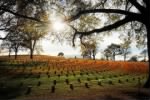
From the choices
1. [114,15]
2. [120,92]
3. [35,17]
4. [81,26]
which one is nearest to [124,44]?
[114,15]

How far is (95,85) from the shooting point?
99.5 feet

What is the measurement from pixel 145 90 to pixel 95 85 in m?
4.67

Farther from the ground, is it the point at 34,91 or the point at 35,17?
the point at 35,17

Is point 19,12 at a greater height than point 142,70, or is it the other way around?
point 19,12

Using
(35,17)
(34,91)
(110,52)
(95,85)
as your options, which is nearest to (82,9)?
(35,17)

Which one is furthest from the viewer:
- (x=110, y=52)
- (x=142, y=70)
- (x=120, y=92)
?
(x=110, y=52)

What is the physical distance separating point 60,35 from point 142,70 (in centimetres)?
1598

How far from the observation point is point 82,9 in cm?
3127

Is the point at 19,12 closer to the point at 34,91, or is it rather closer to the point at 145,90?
the point at 34,91

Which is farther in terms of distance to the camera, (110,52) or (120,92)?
(110,52)

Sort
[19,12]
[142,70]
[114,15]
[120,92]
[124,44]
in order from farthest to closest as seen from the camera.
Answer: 1. [142,70]
2. [124,44]
3. [114,15]
4. [19,12]
5. [120,92]

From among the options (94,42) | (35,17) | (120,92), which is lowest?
(120,92)

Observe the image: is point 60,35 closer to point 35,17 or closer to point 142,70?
point 35,17

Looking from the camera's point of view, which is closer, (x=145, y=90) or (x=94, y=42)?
(x=145, y=90)
